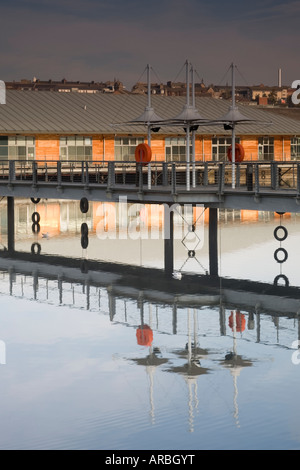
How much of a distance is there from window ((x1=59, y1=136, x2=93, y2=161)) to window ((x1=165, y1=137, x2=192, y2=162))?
712 centimetres

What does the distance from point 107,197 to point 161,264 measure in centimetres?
369

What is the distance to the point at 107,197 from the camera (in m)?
37.5

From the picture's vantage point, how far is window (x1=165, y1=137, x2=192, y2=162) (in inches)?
3073

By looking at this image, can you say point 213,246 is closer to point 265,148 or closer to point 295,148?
point 265,148

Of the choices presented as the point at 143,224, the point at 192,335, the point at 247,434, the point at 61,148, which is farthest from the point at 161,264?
the point at 61,148

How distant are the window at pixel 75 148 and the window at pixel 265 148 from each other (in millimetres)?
17257

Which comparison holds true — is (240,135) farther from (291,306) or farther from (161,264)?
(291,306)

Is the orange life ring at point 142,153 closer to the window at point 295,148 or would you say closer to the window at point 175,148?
the window at point 175,148

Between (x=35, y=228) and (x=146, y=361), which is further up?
(x=35, y=228)

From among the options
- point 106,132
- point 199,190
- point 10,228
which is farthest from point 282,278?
point 106,132

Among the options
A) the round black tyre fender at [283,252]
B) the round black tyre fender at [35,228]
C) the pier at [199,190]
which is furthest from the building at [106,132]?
the round black tyre fender at [283,252]

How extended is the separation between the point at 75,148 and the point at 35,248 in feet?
96.0

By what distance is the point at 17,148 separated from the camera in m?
70.1

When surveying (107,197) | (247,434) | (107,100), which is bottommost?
(247,434)
